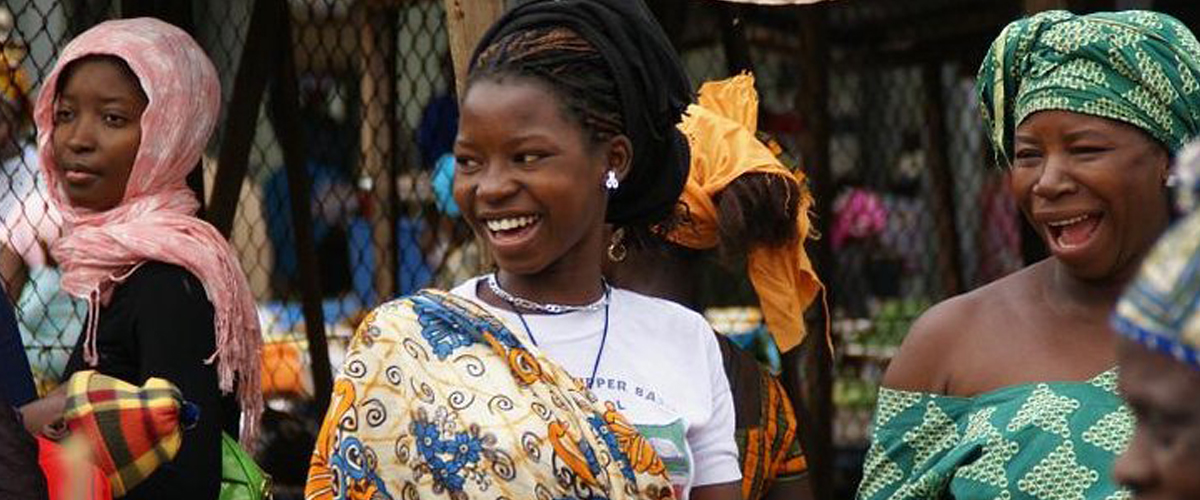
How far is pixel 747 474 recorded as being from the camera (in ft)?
12.4

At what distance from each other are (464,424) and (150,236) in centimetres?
124

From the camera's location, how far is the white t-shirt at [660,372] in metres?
2.99

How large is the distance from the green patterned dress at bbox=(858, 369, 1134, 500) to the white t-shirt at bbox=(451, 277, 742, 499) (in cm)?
36

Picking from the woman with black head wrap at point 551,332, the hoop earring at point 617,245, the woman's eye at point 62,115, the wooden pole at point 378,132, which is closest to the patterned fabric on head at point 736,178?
the hoop earring at point 617,245

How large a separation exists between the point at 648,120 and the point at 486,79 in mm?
275

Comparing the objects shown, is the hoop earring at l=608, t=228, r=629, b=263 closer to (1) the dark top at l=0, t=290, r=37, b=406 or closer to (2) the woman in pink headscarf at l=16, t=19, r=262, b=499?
(2) the woman in pink headscarf at l=16, t=19, r=262, b=499

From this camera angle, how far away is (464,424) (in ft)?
8.87

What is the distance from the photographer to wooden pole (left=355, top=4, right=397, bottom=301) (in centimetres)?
683

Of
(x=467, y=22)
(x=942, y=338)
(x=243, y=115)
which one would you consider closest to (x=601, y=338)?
(x=942, y=338)

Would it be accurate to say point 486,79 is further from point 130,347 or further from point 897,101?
point 897,101

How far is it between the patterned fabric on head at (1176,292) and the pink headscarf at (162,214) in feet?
7.96

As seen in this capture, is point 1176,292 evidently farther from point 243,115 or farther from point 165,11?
point 243,115

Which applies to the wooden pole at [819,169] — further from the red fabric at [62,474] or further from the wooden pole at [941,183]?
the red fabric at [62,474]

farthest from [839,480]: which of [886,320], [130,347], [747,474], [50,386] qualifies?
[130,347]
